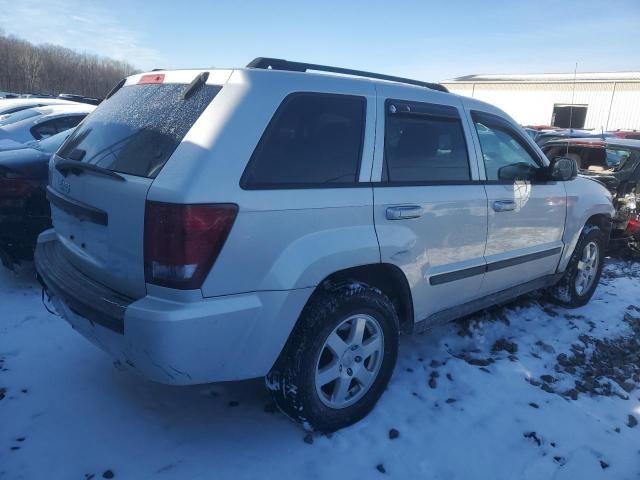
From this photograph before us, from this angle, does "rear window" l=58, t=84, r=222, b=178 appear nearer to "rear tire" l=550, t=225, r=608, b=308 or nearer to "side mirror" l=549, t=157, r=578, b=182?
"side mirror" l=549, t=157, r=578, b=182

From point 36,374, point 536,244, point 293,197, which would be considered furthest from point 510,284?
point 36,374

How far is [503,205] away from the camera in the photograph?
11.0 feet

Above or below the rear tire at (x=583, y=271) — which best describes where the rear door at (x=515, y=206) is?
above

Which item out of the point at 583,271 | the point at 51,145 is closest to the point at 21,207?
the point at 51,145

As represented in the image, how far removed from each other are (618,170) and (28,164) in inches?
280

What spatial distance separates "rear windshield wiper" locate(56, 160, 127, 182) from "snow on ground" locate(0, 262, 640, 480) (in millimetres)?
1317

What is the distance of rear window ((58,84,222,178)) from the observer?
220cm

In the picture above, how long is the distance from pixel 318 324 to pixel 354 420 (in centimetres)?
71

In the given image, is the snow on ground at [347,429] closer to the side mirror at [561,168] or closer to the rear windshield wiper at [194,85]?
the side mirror at [561,168]

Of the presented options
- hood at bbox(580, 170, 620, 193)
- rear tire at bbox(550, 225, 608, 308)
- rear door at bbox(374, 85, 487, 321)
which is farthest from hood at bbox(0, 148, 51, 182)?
hood at bbox(580, 170, 620, 193)

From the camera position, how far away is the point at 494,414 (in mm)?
2906

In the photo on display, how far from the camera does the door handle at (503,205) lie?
331 cm

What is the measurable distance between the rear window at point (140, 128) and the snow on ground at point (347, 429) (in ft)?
4.53

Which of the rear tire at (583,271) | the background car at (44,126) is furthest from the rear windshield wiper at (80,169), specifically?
the background car at (44,126)
